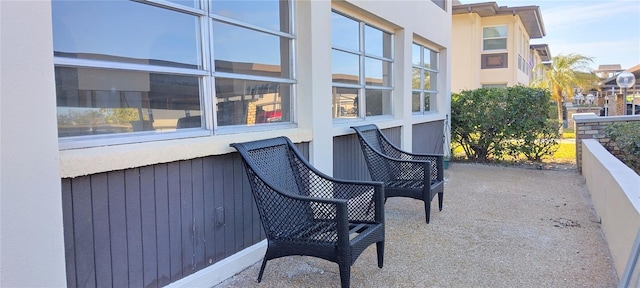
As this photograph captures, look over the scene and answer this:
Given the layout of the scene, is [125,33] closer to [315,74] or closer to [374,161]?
[315,74]

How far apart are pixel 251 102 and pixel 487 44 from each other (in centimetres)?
1648

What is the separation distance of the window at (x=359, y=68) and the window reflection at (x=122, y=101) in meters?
2.24

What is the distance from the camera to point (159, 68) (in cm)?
270

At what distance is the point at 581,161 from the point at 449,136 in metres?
2.46

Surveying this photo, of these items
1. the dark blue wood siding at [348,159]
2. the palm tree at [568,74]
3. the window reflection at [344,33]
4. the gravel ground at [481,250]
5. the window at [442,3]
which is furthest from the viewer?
the palm tree at [568,74]

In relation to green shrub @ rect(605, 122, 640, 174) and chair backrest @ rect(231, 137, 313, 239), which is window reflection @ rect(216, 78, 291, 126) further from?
green shrub @ rect(605, 122, 640, 174)

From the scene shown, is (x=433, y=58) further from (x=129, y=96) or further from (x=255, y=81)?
(x=129, y=96)

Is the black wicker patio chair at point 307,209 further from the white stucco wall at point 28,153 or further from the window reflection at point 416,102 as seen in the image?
the window reflection at point 416,102

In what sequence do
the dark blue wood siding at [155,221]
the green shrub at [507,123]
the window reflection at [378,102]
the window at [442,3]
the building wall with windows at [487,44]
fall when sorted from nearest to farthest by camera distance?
1. the dark blue wood siding at [155,221]
2. the window reflection at [378,102]
3. the green shrub at [507,123]
4. the window at [442,3]
5. the building wall with windows at [487,44]

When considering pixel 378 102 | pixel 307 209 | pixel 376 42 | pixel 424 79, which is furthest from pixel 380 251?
pixel 424 79

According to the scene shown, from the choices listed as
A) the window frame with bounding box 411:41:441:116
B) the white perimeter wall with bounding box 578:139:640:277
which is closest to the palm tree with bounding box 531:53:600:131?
the window frame with bounding box 411:41:441:116

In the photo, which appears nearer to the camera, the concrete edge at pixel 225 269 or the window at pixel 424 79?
the concrete edge at pixel 225 269

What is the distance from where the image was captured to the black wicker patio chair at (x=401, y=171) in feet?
14.4

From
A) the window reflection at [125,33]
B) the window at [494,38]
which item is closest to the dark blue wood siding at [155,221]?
the window reflection at [125,33]
